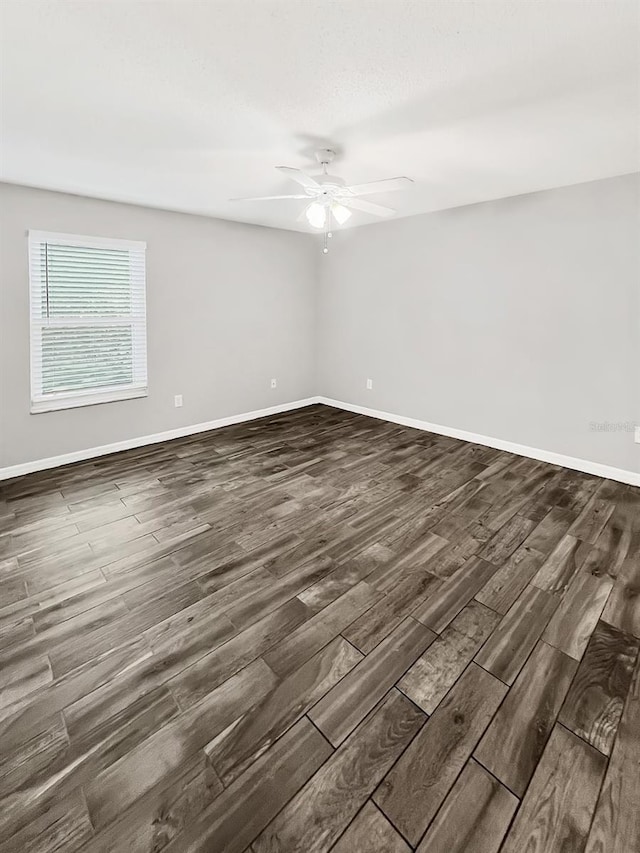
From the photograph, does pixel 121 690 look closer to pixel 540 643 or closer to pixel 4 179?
pixel 540 643

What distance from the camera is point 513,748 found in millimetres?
1391

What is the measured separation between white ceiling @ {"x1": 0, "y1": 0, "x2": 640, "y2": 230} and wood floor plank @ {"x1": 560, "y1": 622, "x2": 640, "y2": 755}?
2352 millimetres

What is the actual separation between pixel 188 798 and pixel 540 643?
1447 mm

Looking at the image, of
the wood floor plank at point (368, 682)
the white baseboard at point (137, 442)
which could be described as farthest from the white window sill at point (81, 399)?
the wood floor plank at point (368, 682)

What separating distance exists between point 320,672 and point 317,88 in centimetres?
247

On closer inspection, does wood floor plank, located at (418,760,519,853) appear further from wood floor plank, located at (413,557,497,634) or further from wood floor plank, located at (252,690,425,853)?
wood floor plank, located at (413,557,497,634)

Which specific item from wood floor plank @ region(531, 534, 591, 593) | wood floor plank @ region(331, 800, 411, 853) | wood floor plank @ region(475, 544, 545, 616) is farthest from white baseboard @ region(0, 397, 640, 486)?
wood floor plank @ region(331, 800, 411, 853)

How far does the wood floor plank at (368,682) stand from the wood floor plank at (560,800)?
52cm

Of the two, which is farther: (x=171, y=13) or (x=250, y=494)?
(x=250, y=494)

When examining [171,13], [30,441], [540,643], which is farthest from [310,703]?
[30,441]

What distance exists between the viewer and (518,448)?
409 cm

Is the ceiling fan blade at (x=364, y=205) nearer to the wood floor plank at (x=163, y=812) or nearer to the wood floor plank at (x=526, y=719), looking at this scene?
the wood floor plank at (x=526, y=719)

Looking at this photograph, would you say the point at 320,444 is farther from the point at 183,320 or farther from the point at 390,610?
the point at 390,610

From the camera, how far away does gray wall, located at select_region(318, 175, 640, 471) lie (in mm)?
3367
